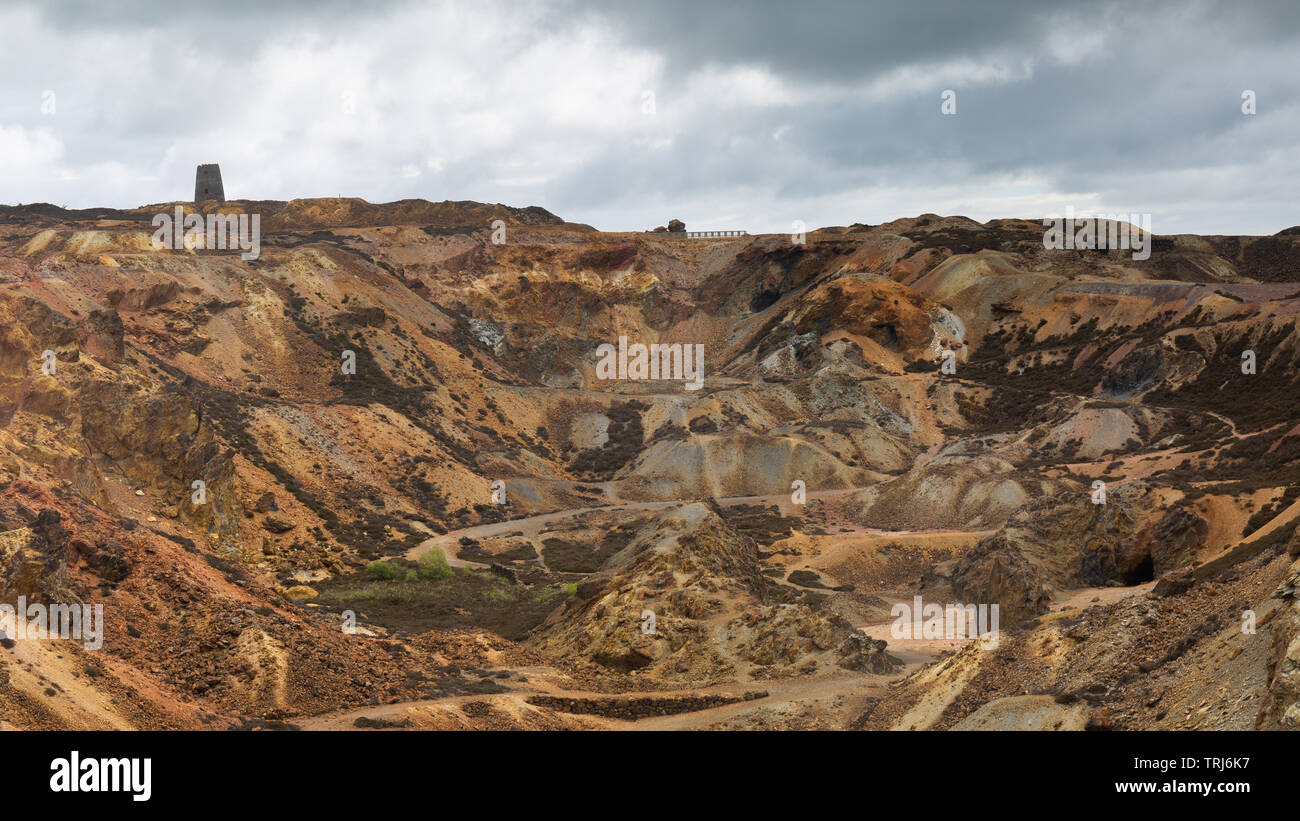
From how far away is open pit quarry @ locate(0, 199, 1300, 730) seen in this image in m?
24.5

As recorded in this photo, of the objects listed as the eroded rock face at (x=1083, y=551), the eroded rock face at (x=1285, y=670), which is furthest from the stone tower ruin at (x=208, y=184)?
the eroded rock face at (x=1285, y=670)

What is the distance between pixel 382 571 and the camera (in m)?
49.2

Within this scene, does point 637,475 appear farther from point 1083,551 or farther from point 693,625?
point 693,625

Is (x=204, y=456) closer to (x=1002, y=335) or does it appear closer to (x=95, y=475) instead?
(x=95, y=475)

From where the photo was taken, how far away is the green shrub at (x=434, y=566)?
49516mm

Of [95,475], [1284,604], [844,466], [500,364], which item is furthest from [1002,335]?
[1284,604]

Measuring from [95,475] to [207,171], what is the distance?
3423 inches

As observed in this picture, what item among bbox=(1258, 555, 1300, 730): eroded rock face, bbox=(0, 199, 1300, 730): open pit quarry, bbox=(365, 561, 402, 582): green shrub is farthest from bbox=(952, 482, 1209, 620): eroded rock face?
bbox=(1258, 555, 1300, 730): eroded rock face

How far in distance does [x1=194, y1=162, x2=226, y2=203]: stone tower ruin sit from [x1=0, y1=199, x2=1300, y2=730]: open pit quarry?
605 cm

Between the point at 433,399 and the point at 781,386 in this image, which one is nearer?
the point at 433,399

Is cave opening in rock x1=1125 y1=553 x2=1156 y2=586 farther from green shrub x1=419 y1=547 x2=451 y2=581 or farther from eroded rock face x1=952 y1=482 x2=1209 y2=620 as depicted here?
green shrub x1=419 y1=547 x2=451 y2=581

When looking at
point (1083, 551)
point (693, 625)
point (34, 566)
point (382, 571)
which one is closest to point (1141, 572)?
point (1083, 551)

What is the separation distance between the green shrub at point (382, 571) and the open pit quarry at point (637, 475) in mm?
222
